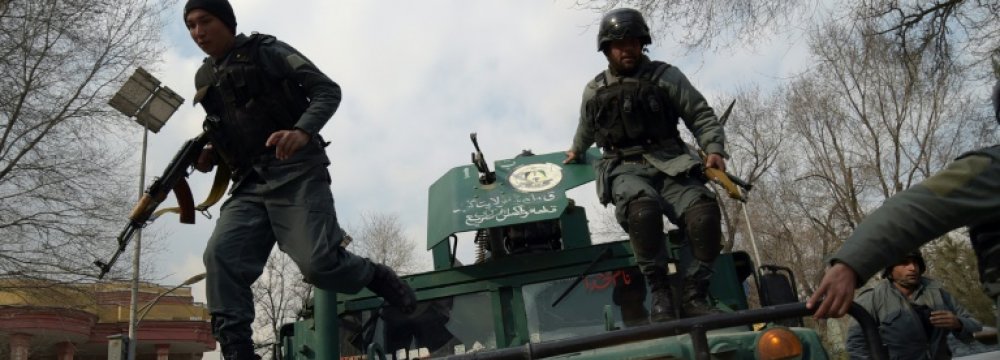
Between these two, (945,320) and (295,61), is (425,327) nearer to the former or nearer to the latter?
(295,61)

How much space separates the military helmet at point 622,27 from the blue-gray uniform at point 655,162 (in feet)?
0.66

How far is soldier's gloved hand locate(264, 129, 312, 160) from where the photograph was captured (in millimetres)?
2973

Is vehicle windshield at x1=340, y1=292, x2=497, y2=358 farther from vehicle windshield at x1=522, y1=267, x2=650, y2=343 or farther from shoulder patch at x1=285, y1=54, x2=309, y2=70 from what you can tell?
shoulder patch at x1=285, y1=54, x2=309, y2=70

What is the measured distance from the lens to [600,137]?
156 inches

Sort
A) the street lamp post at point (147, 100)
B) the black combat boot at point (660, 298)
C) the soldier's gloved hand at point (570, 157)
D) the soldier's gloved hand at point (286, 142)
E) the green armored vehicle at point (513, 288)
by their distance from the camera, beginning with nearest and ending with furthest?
the soldier's gloved hand at point (286, 142) < the black combat boot at point (660, 298) < the green armored vehicle at point (513, 288) < the soldier's gloved hand at point (570, 157) < the street lamp post at point (147, 100)

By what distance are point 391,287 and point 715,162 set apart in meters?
1.48

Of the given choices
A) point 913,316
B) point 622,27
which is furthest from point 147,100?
point 913,316

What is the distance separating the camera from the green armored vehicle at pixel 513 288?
14.7ft

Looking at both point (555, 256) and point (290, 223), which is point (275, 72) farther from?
point (555, 256)

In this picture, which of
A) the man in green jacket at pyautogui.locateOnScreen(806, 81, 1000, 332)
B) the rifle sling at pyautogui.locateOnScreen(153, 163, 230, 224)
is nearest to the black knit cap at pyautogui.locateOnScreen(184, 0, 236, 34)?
the rifle sling at pyautogui.locateOnScreen(153, 163, 230, 224)

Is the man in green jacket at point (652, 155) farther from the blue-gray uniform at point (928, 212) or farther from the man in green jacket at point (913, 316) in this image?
the blue-gray uniform at point (928, 212)

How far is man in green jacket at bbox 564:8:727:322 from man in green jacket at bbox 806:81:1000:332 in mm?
1692

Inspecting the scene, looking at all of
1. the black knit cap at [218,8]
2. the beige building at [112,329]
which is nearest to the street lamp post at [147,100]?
the beige building at [112,329]

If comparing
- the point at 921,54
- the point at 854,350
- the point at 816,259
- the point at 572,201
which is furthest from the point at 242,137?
the point at 816,259
